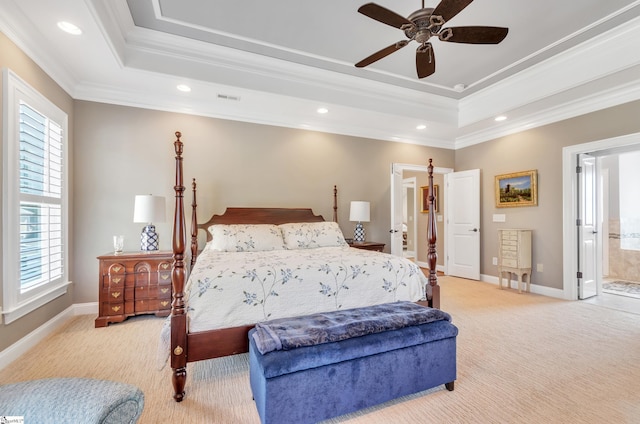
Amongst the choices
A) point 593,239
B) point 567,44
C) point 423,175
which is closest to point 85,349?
point 567,44

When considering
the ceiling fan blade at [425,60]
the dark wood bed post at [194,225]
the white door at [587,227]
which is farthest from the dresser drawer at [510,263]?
the dark wood bed post at [194,225]

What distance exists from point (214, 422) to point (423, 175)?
6.78 m

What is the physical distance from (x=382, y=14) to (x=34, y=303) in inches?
153

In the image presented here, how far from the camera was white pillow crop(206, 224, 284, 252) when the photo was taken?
3553mm

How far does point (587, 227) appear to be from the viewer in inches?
169

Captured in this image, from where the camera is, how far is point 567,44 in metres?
3.33

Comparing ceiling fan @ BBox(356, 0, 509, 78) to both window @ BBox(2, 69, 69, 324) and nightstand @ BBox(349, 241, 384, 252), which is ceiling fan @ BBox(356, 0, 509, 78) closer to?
nightstand @ BBox(349, 241, 384, 252)

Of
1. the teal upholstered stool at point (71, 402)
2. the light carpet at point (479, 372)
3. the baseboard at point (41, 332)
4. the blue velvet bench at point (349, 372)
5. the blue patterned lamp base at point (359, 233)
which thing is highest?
the blue patterned lamp base at point (359, 233)

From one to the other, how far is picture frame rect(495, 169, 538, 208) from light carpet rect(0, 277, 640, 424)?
188 centimetres

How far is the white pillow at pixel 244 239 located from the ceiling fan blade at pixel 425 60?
2.50 m

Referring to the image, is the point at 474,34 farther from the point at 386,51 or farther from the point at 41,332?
the point at 41,332

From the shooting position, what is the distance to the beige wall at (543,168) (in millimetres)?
3883

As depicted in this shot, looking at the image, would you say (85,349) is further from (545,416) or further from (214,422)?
(545,416)

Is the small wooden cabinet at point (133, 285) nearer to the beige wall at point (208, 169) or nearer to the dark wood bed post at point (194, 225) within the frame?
the dark wood bed post at point (194, 225)
